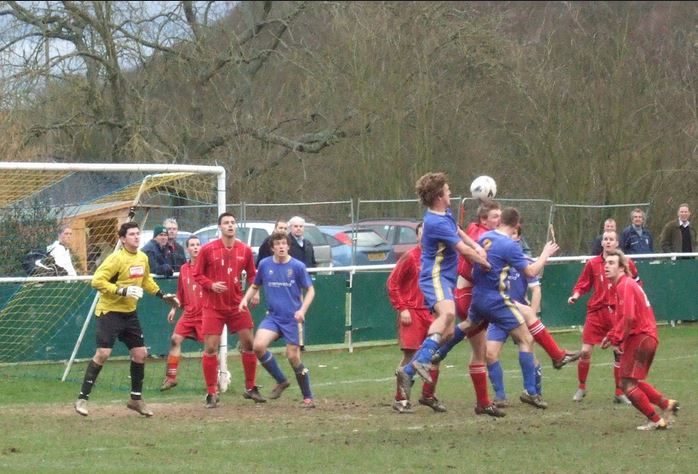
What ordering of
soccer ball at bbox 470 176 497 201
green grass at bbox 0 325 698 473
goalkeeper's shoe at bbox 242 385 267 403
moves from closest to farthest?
green grass at bbox 0 325 698 473, soccer ball at bbox 470 176 497 201, goalkeeper's shoe at bbox 242 385 267 403

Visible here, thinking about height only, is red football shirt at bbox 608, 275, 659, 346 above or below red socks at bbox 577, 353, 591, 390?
above

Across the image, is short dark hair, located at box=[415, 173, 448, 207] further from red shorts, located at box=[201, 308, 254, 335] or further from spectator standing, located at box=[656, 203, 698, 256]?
spectator standing, located at box=[656, 203, 698, 256]

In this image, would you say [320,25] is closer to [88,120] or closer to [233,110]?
[233,110]

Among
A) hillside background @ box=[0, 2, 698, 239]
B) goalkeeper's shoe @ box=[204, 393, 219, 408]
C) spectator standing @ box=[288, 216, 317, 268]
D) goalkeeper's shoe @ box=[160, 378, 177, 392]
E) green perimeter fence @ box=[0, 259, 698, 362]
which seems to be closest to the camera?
goalkeeper's shoe @ box=[204, 393, 219, 408]

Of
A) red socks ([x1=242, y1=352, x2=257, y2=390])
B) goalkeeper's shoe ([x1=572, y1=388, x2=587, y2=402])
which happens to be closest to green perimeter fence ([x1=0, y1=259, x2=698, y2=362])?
red socks ([x1=242, y1=352, x2=257, y2=390])

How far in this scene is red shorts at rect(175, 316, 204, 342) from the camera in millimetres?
14078

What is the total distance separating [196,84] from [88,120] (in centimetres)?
258

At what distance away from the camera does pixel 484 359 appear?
441 inches

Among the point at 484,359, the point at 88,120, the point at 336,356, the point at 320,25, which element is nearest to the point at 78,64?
the point at 88,120

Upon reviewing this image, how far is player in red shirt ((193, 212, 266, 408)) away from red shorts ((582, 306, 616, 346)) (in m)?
3.52

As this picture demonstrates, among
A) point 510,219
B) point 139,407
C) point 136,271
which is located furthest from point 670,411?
point 136,271

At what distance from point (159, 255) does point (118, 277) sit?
4.83 m

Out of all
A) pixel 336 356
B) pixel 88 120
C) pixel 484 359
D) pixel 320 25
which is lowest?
pixel 336 356

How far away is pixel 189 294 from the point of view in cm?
1436
